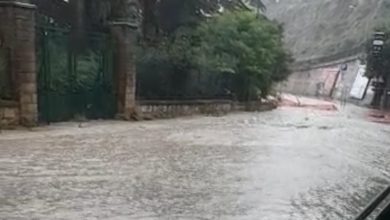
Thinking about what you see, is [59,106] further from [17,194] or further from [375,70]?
[375,70]

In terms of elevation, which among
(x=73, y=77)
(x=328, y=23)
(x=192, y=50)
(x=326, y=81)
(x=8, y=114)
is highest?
(x=328, y=23)

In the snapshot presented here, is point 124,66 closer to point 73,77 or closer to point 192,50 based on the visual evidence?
point 73,77

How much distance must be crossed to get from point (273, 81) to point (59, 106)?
50.7 feet

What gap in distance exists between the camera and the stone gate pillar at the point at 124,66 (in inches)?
688

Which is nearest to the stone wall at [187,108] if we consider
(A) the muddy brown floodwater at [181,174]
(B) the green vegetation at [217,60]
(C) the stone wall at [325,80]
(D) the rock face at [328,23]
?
(B) the green vegetation at [217,60]

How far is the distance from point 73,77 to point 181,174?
7.92 meters

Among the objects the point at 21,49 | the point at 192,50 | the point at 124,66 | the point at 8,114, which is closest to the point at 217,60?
the point at 192,50

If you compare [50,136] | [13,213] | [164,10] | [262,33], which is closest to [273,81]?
[262,33]

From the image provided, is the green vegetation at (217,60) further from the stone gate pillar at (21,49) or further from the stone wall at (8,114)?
the stone wall at (8,114)

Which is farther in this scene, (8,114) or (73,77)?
(73,77)

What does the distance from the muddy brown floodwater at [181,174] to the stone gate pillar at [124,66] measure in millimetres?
1268

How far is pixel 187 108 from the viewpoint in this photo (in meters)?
21.1

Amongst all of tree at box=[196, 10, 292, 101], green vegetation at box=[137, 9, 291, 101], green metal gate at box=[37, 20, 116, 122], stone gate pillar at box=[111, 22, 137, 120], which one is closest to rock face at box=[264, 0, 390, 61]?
tree at box=[196, 10, 292, 101]

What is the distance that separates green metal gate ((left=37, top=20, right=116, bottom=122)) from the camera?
15.1 meters
